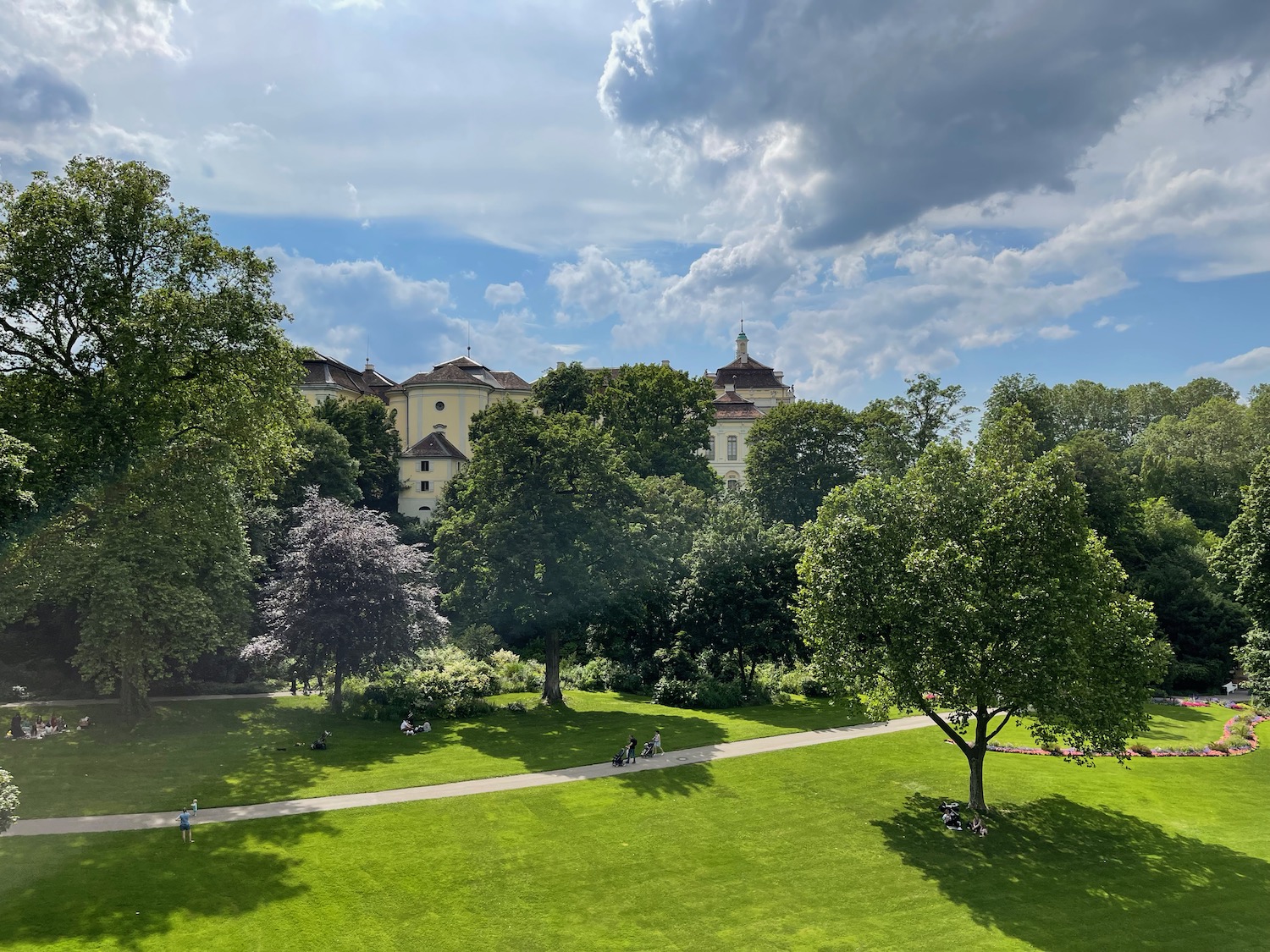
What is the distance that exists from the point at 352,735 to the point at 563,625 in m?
10.4

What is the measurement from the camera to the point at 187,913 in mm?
18484

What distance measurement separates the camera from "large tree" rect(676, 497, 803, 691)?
136ft

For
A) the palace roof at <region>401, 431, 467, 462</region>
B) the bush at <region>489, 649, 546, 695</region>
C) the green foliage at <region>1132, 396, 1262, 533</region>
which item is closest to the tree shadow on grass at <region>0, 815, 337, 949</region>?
the bush at <region>489, 649, 546, 695</region>

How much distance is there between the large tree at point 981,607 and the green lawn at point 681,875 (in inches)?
127

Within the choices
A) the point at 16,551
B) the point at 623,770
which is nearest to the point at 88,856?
the point at 16,551

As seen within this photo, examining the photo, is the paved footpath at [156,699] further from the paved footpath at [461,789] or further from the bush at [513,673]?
the paved footpath at [461,789]

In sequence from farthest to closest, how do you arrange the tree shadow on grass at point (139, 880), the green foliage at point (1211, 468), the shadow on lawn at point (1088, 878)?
the green foliage at point (1211, 468)
the shadow on lawn at point (1088, 878)
the tree shadow on grass at point (139, 880)

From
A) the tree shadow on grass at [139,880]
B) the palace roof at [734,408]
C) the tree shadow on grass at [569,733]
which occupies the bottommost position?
the tree shadow on grass at [139,880]

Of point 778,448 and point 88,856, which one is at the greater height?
point 778,448

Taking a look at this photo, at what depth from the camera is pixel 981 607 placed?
2345 centimetres

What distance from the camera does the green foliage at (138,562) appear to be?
2948 centimetres

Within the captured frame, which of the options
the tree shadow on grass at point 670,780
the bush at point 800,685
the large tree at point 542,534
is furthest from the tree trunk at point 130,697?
the bush at point 800,685

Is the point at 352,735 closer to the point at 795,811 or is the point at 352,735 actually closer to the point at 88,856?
the point at 88,856

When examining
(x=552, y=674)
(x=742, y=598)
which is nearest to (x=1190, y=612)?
(x=742, y=598)
